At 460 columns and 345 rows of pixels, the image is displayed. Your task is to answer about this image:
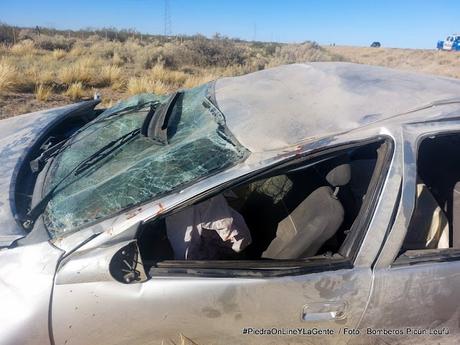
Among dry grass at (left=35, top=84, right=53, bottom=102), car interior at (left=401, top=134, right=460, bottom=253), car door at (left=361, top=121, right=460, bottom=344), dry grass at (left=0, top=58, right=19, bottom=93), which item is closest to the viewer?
car door at (left=361, top=121, right=460, bottom=344)

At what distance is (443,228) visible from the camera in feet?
7.58

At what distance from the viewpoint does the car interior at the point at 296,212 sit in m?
1.90

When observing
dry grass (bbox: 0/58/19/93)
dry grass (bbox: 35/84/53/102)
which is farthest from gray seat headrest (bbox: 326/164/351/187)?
dry grass (bbox: 0/58/19/93)

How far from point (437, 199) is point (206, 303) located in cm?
167

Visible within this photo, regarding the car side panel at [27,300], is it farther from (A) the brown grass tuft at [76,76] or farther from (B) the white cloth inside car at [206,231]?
(A) the brown grass tuft at [76,76]

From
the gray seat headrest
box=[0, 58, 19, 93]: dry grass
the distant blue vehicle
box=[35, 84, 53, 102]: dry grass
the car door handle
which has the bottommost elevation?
the car door handle

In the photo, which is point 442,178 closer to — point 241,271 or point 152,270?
point 241,271

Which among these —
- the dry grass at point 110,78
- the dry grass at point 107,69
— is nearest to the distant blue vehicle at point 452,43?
the dry grass at point 107,69

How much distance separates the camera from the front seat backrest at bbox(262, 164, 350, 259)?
1938 millimetres

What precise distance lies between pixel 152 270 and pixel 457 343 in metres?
1.58

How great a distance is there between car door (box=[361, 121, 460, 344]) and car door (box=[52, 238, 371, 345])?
0.33ft

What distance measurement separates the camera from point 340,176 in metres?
1.96

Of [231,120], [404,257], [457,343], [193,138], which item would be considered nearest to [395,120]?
[404,257]

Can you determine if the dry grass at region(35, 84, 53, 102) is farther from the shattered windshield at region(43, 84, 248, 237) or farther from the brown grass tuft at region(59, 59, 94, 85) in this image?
the shattered windshield at region(43, 84, 248, 237)
